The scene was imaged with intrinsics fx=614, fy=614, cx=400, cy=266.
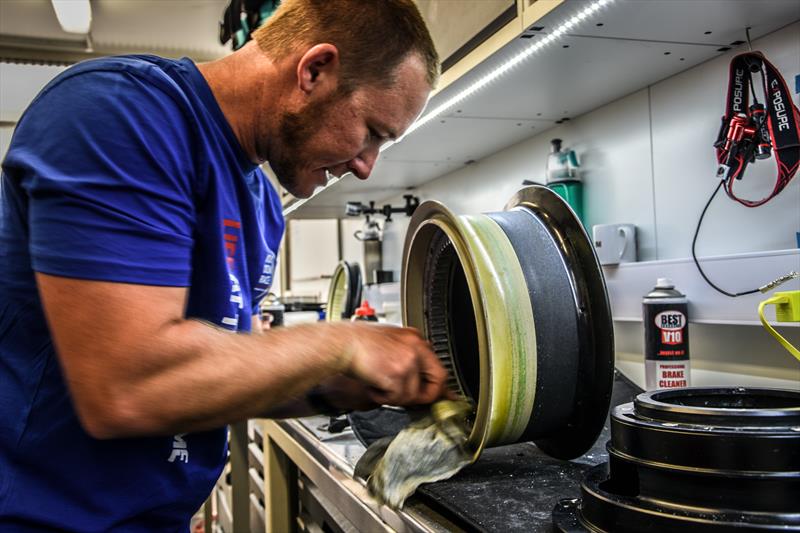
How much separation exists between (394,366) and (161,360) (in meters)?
0.30

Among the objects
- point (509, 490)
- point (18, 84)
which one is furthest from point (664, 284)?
point (18, 84)

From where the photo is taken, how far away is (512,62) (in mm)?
1349

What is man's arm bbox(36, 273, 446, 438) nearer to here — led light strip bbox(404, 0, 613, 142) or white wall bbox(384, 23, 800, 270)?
led light strip bbox(404, 0, 613, 142)

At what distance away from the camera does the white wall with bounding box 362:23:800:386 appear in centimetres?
129

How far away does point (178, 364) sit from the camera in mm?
642

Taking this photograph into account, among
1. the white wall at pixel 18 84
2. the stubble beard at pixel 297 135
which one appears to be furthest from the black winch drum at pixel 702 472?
the white wall at pixel 18 84

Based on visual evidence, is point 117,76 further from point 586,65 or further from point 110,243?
point 586,65

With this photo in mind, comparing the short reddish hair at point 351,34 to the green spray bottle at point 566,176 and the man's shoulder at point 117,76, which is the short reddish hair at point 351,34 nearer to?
the man's shoulder at point 117,76

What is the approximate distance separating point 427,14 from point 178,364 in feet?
4.10

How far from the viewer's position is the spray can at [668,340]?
1.35 meters

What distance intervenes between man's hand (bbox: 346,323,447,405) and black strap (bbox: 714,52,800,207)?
0.82 metres

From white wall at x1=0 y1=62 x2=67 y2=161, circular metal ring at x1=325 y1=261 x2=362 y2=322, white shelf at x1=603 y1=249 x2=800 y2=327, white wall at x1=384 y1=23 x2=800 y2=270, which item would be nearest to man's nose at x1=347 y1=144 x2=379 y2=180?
white shelf at x1=603 y1=249 x2=800 y2=327

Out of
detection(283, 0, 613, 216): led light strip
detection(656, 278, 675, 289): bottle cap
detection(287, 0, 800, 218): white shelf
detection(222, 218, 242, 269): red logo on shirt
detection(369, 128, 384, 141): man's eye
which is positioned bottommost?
detection(656, 278, 675, 289): bottle cap

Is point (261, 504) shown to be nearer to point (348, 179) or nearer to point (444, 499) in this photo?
point (348, 179)
